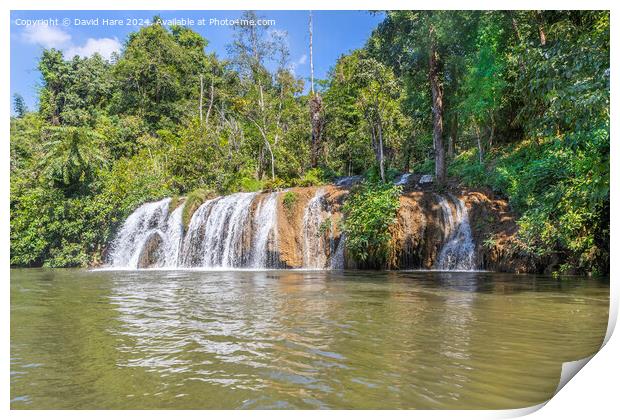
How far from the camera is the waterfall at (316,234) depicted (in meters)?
10.9

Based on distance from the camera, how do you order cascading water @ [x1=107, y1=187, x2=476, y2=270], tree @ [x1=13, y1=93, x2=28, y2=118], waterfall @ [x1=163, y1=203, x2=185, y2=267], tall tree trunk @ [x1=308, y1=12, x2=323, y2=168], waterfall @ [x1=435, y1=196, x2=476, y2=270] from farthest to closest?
tall tree trunk @ [x1=308, y1=12, x2=323, y2=168] < waterfall @ [x1=163, y1=203, x2=185, y2=267] < cascading water @ [x1=107, y1=187, x2=476, y2=270] < waterfall @ [x1=435, y1=196, x2=476, y2=270] < tree @ [x1=13, y1=93, x2=28, y2=118]

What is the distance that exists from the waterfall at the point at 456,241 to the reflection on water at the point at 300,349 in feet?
13.2

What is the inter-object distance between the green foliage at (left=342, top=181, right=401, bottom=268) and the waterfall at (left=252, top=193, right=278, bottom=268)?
189cm

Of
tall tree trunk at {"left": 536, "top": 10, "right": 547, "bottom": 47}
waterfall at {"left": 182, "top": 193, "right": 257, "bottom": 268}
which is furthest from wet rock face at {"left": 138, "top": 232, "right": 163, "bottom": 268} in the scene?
tall tree trunk at {"left": 536, "top": 10, "right": 547, "bottom": 47}

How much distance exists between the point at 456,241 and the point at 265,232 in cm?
462

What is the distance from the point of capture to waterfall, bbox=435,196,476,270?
9.20 metres

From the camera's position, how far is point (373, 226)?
9953 millimetres

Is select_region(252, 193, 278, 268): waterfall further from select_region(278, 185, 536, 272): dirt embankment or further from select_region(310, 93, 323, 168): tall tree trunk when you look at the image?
select_region(310, 93, 323, 168): tall tree trunk

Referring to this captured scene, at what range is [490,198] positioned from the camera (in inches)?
390

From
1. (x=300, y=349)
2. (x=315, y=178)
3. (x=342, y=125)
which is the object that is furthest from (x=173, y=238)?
(x=300, y=349)

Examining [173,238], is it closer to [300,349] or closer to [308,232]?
[308,232]

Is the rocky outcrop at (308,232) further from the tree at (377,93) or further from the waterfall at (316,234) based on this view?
the tree at (377,93)

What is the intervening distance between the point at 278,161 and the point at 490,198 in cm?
1072
